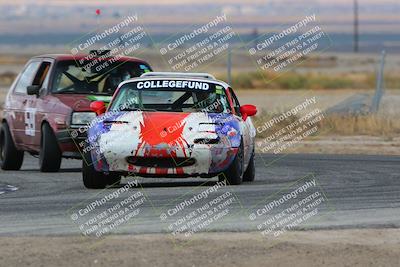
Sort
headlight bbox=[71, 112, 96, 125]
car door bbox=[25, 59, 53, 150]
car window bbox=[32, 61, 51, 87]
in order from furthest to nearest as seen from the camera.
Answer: car window bbox=[32, 61, 51, 87], car door bbox=[25, 59, 53, 150], headlight bbox=[71, 112, 96, 125]

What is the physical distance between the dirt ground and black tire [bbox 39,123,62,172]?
6469 mm

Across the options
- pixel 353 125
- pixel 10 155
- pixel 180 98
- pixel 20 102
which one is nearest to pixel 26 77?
pixel 20 102

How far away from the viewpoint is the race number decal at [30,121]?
56.4 feet

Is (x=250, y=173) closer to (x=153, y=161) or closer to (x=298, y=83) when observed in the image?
(x=153, y=161)

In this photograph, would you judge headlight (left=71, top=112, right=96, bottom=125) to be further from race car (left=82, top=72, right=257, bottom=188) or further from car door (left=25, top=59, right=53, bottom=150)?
race car (left=82, top=72, right=257, bottom=188)

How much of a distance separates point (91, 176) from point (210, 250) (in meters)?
4.77

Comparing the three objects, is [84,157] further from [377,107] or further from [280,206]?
[377,107]

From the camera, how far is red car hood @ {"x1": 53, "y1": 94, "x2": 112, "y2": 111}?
16.2 m

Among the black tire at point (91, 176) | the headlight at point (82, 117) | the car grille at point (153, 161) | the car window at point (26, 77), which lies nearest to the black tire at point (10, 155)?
the car window at point (26, 77)

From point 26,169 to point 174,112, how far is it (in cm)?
471

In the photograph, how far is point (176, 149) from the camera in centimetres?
1348

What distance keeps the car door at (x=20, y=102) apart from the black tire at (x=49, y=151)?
937 millimetres

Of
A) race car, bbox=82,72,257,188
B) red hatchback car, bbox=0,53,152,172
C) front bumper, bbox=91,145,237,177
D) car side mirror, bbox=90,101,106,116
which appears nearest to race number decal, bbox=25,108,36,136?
red hatchback car, bbox=0,53,152,172

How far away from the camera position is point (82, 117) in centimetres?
1611
